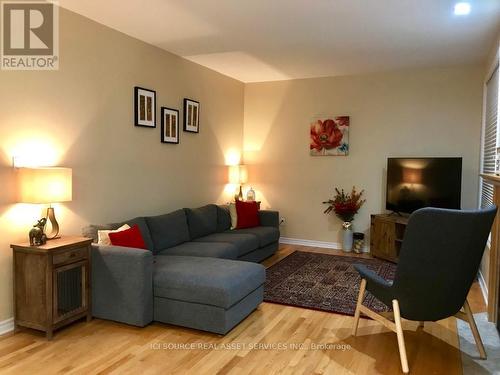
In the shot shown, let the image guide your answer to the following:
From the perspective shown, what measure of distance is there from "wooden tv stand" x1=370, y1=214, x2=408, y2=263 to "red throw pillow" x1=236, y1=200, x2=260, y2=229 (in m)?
1.67

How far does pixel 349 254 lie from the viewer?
593cm

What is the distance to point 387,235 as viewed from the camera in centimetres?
552

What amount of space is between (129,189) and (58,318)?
5.34 ft

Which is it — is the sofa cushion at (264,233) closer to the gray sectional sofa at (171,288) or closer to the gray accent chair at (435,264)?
the gray sectional sofa at (171,288)

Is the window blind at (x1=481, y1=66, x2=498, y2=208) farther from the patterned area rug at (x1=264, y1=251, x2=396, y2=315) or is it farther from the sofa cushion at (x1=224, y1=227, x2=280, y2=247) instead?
the sofa cushion at (x1=224, y1=227, x2=280, y2=247)

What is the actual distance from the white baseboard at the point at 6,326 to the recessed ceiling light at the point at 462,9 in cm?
439

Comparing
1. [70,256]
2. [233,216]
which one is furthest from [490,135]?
[70,256]

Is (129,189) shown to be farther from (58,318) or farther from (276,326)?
(276,326)

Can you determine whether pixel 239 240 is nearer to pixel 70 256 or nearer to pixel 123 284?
pixel 123 284

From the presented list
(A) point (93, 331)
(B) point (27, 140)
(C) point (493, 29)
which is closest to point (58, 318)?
(A) point (93, 331)

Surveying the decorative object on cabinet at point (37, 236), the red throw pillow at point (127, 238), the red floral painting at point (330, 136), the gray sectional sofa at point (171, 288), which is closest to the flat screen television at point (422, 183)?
the red floral painting at point (330, 136)

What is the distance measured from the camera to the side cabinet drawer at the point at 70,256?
119 inches

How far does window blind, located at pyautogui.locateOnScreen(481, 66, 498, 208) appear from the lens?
4246 mm

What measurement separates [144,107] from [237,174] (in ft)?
7.58
